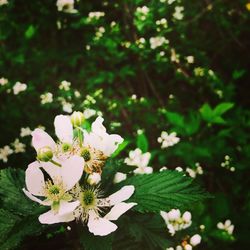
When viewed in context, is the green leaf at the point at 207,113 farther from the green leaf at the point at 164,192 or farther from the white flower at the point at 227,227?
the green leaf at the point at 164,192

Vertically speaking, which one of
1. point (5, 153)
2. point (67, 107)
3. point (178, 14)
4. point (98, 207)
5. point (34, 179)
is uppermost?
point (178, 14)

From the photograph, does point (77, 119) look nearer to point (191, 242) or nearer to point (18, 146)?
point (191, 242)

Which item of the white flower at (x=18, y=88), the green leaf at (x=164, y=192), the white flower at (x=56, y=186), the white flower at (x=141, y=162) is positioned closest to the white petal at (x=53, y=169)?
the white flower at (x=56, y=186)

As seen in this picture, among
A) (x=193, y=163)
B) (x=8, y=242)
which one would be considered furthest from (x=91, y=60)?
(x=8, y=242)

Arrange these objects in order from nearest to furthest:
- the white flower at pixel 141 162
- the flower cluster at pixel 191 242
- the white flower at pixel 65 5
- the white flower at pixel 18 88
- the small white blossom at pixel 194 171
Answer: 1. the flower cluster at pixel 191 242
2. the white flower at pixel 141 162
3. the small white blossom at pixel 194 171
4. the white flower at pixel 18 88
5. the white flower at pixel 65 5

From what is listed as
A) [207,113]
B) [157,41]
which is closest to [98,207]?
[207,113]

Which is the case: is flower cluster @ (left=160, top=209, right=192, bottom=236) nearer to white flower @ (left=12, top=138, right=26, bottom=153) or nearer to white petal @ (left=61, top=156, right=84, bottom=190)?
white petal @ (left=61, top=156, right=84, bottom=190)
